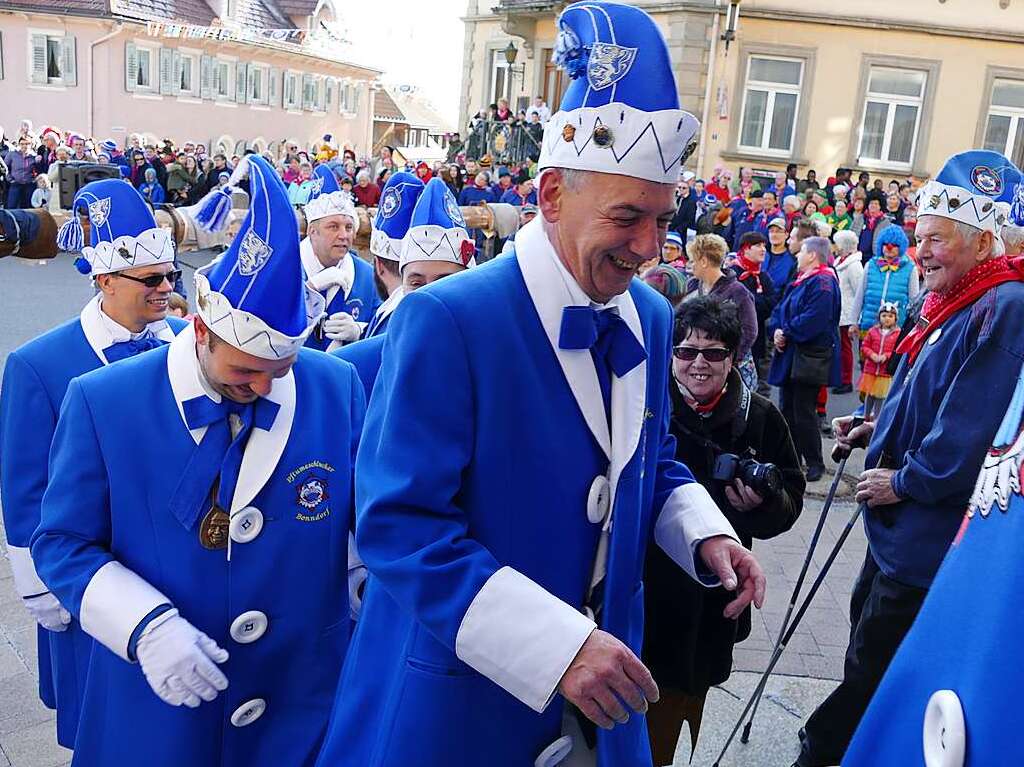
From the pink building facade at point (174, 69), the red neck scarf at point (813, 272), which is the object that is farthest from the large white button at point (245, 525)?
the pink building facade at point (174, 69)

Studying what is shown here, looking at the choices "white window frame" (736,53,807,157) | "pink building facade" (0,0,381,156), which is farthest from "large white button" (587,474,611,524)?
"pink building facade" (0,0,381,156)

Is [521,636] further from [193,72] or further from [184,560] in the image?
[193,72]

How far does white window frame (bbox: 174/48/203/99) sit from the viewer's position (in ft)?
117

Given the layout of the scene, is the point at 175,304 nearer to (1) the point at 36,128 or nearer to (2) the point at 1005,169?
(2) the point at 1005,169

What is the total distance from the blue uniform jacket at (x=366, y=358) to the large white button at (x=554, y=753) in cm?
172

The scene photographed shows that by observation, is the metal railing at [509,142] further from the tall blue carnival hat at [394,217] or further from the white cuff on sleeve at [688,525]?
the white cuff on sleeve at [688,525]

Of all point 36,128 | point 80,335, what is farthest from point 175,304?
point 36,128

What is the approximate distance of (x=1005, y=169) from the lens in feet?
12.4

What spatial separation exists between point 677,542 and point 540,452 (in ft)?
Result: 1.63

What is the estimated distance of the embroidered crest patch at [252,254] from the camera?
2.33 metres

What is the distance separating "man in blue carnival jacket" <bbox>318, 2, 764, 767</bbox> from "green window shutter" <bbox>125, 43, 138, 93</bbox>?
116 feet

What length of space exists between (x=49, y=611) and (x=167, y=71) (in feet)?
117

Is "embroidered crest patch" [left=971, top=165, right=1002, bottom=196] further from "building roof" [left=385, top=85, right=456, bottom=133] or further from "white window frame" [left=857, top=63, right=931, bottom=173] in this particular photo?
"building roof" [left=385, top=85, right=456, bottom=133]

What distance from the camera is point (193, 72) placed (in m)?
36.4
